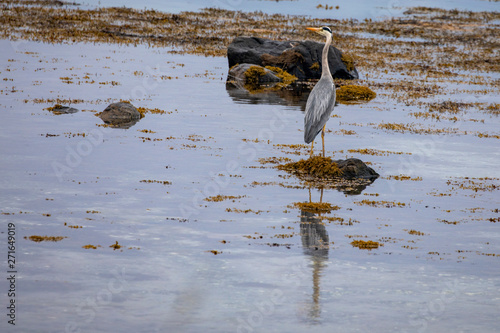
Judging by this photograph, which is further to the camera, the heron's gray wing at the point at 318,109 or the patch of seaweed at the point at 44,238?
the heron's gray wing at the point at 318,109

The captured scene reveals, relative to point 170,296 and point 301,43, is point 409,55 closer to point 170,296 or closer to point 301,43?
point 301,43

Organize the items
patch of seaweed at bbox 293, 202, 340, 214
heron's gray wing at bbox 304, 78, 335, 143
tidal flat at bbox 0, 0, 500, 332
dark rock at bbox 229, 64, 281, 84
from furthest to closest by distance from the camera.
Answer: dark rock at bbox 229, 64, 281, 84, heron's gray wing at bbox 304, 78, 335, 143, patch of seaweed at bbox 293, 202, 340, 214, tidal flat at bbox 0, 0, 500, 332

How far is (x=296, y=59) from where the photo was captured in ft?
127

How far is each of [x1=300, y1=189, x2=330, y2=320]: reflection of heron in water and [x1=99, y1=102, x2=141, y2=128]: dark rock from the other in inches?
406

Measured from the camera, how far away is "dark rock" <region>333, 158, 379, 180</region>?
60.1ft

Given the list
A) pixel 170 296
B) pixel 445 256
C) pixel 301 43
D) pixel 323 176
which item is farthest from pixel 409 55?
pixel 170 296

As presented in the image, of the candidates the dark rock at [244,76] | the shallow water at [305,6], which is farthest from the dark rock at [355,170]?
the shallow water at [305,6]

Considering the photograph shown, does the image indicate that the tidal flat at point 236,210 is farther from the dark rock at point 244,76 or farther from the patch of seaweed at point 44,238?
the dark rock at point 244,76

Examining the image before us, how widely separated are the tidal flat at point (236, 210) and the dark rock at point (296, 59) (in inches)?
168

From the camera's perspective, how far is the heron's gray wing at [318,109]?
18.8 m

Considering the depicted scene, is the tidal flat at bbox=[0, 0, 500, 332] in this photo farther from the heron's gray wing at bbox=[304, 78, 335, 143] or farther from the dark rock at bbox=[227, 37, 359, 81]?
the dark rock at bbox=[227, 37, 359, 81]

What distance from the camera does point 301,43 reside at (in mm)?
39188

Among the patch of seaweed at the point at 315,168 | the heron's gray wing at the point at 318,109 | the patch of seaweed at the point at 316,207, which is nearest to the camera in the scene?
the patch of seaweed at the point at 316,207

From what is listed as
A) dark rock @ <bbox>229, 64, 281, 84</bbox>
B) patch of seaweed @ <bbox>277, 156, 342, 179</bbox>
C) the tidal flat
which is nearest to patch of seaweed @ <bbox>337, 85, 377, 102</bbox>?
the tidal flat
